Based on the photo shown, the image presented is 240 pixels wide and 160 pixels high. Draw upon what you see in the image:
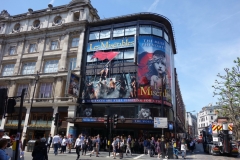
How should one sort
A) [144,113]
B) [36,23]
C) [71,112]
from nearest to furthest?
1. [144,113]
2. [71,112]
3. [36,23]

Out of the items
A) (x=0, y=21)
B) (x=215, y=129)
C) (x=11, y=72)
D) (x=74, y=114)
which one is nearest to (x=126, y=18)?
(x=74, y=114)

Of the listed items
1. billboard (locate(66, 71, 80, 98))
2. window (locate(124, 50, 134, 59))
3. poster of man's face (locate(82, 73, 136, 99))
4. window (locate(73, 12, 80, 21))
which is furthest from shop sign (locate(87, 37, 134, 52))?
window (locate(73, 12, 80, 21))

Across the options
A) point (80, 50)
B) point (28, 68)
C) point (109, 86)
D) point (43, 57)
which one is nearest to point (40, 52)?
point (43, 57)

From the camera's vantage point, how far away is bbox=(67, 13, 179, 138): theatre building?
78.2 feet

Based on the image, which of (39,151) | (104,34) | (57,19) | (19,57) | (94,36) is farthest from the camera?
(57,19)

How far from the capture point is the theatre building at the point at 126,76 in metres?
23.8

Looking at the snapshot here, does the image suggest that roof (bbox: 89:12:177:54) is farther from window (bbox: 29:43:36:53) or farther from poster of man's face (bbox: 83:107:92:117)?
poster of man's face (bbox: 83:107:92:117)

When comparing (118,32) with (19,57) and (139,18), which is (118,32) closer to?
(139,18)

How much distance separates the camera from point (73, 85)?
26.0 m

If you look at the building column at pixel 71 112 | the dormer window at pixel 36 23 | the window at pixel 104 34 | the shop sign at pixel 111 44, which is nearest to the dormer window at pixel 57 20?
the dormer window at pixel 36 23

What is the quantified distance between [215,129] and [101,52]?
17.9 meters

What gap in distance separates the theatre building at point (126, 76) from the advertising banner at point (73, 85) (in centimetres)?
125

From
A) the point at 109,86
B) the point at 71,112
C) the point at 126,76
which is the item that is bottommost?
the point at 71,112

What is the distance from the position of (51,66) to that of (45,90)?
4013mm
